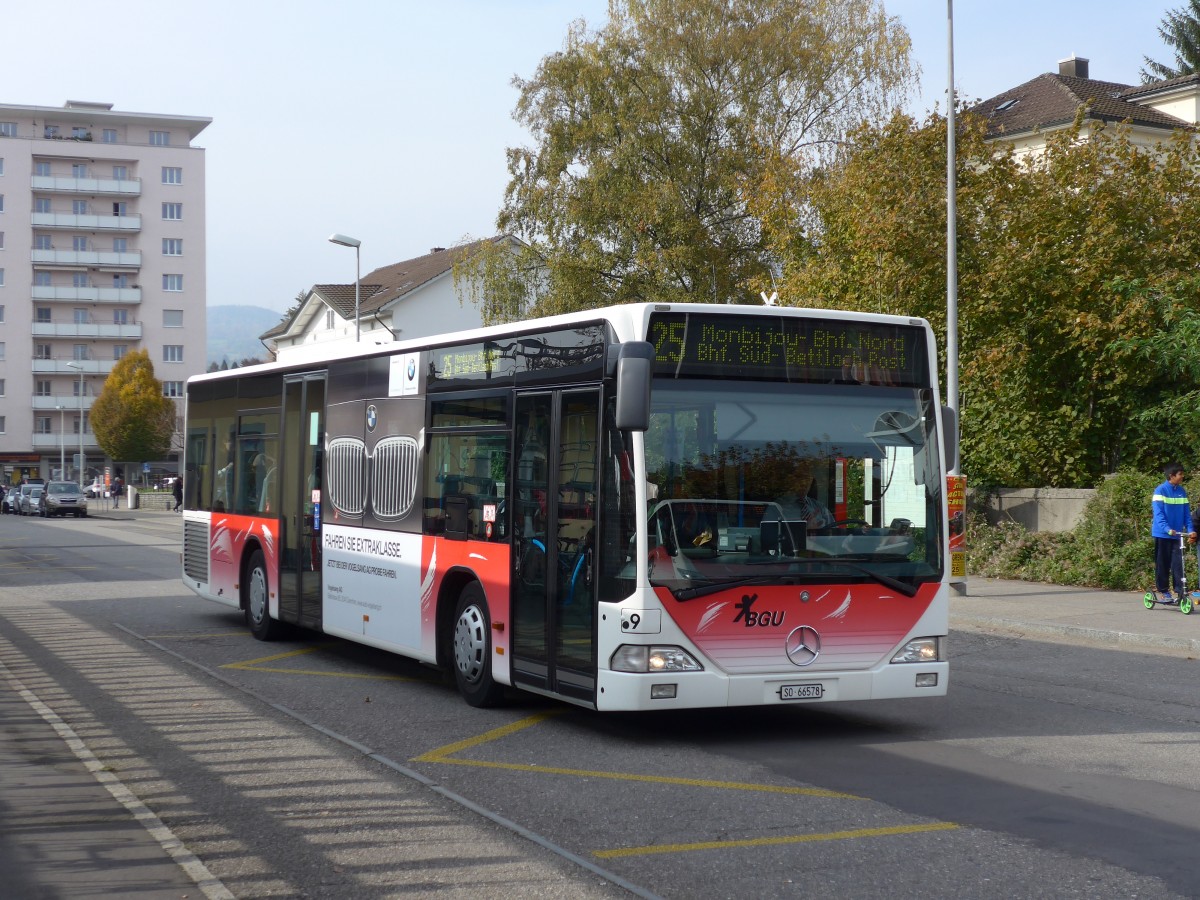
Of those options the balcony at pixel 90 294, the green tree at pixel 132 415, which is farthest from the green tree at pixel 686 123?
the balcony at pixel 90 294

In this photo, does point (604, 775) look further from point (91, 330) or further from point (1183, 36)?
point (91, 330)

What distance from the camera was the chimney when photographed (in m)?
56.3

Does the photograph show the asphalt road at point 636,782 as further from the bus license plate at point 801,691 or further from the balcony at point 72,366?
the balcony at point 72,366

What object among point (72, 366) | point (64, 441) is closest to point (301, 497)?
point (72, 366)

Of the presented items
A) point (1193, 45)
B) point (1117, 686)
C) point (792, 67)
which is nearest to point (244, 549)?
point (1117, 686)

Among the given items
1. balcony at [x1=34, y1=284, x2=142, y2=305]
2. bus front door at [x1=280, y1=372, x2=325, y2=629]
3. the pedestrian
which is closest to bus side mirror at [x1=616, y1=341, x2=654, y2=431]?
bus front door at [x1=280, y1=372, x2=325, y2=629]

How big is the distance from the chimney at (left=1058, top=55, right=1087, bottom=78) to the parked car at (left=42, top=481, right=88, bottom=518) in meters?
45.6

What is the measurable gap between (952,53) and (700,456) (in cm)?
1569

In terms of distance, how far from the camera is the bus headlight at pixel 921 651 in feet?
30.0

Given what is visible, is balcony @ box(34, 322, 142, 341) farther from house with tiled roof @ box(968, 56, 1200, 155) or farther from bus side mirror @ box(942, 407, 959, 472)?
bus side mirror @ box(942, 407, 959, 472)

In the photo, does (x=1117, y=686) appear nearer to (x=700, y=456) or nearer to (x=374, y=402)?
(x=700, y=456)

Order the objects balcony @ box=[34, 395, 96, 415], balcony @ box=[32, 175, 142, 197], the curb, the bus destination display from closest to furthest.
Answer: the bus destination display
the curb
balcony @ box=[32, 175, 142, 197]
balcony @ box=[34, 395, 96, 415]

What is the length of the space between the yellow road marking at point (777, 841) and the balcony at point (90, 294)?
107 metres

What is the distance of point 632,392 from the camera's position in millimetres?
8133
